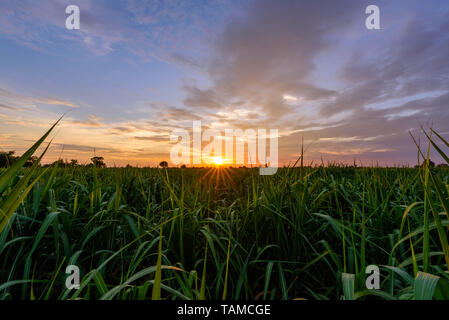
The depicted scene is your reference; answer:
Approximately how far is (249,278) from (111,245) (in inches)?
46.5

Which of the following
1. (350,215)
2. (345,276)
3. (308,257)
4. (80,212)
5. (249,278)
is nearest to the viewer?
(345,276)

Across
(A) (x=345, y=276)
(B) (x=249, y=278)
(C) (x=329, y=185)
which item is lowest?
(B) (x=249, y=278)

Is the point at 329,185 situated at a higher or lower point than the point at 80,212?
higher

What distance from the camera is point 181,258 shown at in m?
1.84

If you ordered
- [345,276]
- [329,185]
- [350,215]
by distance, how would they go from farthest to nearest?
[329,185] → [350,215] → [345,276]

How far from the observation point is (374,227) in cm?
226

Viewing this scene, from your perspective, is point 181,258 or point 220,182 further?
point 220,182
